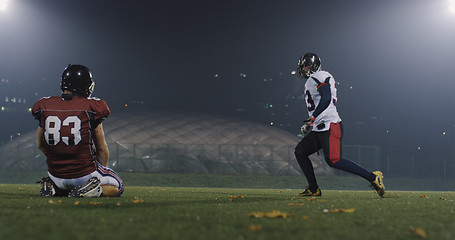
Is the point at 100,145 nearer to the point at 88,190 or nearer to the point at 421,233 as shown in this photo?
the point at 88,190

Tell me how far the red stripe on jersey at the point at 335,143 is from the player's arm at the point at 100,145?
3246 mm

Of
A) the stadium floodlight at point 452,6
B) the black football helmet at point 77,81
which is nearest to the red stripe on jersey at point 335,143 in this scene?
the black football helmet at point 77,81

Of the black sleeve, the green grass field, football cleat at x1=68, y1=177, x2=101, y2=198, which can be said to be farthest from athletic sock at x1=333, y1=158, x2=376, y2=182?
football cleat at x1=68, y1=177, x2=101, y2=198

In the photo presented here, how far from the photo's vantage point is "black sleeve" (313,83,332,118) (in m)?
7.33

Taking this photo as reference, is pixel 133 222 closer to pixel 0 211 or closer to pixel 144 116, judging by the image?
pixel 0 211

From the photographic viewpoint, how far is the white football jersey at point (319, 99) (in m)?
7.31

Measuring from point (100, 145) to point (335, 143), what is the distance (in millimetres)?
3399

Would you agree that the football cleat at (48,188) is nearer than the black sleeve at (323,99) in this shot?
Yes

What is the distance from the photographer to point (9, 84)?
77.4 m

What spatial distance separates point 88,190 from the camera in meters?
6.02

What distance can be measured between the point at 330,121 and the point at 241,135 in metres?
32.0

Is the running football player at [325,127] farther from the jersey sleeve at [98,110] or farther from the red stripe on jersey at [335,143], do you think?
the jersey sleeve at [98,110]

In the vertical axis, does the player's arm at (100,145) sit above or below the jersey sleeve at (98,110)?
below

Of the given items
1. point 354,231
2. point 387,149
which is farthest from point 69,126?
point 387,149
